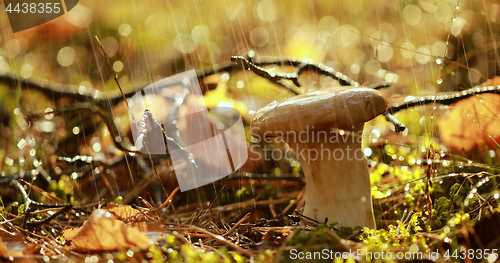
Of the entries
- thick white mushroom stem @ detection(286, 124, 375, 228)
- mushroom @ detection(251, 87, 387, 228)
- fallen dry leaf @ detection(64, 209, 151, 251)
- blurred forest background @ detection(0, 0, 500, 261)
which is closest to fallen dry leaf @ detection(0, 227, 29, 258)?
fallen dry leaf @ detection(64, 209, 151, 251)

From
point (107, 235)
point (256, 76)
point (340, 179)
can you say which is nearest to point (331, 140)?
point (340, 179)

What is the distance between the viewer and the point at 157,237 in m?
1.22

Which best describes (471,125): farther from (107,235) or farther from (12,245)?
(12,245)

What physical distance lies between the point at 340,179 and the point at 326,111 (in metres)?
0.48

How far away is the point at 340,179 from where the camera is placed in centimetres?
173

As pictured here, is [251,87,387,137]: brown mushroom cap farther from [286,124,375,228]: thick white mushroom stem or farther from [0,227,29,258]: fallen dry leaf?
[0,227,29,258]: fallen dry leaf

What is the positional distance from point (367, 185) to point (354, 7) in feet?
19.3

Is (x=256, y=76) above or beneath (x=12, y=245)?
above

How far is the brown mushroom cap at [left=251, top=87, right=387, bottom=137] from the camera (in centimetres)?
143

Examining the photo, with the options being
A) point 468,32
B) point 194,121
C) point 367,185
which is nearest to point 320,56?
point 468,32

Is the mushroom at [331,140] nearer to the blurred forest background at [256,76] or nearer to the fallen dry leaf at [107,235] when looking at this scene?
the blurred forest background at [256,76]

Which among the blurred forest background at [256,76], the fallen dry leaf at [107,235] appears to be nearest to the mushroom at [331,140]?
the blurred forest background at [256,76]

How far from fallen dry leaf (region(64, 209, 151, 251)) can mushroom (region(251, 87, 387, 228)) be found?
734 mm

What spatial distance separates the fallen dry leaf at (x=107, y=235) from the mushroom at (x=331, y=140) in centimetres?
73
